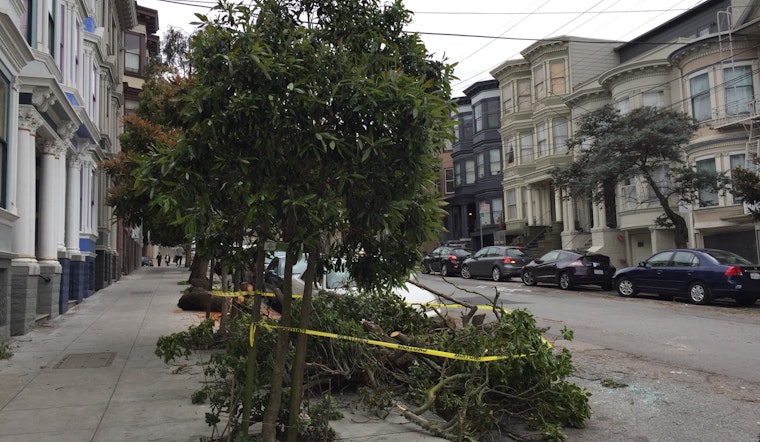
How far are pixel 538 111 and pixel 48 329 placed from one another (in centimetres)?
2721

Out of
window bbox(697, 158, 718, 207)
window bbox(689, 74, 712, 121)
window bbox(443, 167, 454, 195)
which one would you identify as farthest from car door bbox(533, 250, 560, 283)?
window bbox(443, 167, 454, 195)

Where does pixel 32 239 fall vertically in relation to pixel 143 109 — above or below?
below

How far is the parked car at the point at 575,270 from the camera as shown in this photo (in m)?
19.5

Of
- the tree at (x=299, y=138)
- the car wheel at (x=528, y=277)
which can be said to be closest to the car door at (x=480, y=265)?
the car wheel at (x=528, y=277)

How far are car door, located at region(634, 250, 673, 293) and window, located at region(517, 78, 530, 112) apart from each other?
19.5 m

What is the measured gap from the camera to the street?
17.9 ft

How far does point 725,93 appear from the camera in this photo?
21.8 metres

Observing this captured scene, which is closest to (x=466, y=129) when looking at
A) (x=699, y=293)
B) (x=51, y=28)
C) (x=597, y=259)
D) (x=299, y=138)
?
(x=597, y=259)

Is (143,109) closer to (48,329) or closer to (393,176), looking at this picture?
(48,329)

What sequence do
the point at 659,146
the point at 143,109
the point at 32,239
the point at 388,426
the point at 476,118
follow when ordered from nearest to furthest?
1. the point at 388,426
2. the point at 32,239
3. the point at 143,109
4. the point at 659,146
5. the point at 476,118

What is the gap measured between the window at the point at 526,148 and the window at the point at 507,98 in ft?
6.86

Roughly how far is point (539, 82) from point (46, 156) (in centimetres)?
2652

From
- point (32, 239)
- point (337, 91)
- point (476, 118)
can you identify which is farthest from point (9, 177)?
point (476, 118)

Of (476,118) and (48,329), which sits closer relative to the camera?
(48,329)
